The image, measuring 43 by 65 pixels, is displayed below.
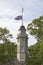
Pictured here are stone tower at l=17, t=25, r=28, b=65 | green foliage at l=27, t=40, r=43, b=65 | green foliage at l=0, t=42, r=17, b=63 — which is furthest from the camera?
stone tower at l=17, t=25, r=28, b=65

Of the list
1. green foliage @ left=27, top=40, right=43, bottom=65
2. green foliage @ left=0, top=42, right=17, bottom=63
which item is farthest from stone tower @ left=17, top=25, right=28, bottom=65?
green foliage @ left=27, top=40, right=43, bottom=65

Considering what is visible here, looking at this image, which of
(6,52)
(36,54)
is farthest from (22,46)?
(36,54)

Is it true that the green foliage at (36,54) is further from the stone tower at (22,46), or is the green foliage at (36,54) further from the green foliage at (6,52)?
the green foliage at (6,52)

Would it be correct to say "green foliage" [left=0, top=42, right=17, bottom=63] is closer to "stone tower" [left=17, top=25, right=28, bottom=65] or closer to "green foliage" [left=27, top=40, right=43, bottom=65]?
"stone tower" [left=17, top=25, right=28, bottom=65]

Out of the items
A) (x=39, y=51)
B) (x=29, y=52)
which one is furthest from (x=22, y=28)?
(x=39, y=51)

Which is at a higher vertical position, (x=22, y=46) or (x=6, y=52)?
(x=22, y=46)

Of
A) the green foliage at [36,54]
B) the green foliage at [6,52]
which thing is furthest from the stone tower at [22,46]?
the green foliage at [36,54]

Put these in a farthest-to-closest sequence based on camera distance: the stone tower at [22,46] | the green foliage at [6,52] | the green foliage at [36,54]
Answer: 1. the stone tower at [22,46]
2. the green foliage at [6,52]
3. the green foliage at [36,54]

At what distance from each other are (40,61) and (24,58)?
709cm

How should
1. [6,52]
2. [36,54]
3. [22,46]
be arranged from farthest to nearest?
[22,46], [6,52], [36,54]

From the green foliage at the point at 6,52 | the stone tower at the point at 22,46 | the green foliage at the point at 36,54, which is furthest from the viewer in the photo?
the stone tower at the point at 22,46

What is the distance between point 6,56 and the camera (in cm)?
5116

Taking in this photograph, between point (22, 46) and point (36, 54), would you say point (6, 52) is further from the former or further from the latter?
point (36, 54)

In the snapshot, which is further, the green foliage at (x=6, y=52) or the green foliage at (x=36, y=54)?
the green foliage at (x=6, y=52)
